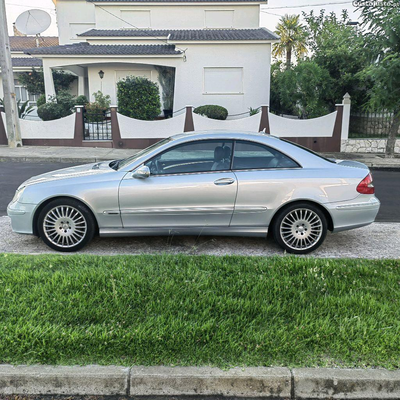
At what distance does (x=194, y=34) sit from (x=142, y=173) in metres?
20.1

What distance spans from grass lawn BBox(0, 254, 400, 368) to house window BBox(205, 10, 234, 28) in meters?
23.5

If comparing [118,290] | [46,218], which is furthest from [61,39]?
[118,290]

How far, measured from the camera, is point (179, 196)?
5.20 meters

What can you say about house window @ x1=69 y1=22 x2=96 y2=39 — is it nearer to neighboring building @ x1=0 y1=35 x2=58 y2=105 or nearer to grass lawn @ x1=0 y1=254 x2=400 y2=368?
neighboring building @ x1=0 y1=35 x2=58 y2=105

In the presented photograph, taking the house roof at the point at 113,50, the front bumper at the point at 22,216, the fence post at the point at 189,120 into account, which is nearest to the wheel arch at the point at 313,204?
the front bumper at the point at 22,216

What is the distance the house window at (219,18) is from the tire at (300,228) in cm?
2274

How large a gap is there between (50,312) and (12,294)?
56cm

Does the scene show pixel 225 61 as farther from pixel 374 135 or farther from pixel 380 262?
pixel 380 262

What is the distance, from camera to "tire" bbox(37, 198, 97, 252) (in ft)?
A: 17.1

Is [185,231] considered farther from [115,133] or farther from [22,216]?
[115,133]

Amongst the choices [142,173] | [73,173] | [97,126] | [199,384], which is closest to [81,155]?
[97,126]

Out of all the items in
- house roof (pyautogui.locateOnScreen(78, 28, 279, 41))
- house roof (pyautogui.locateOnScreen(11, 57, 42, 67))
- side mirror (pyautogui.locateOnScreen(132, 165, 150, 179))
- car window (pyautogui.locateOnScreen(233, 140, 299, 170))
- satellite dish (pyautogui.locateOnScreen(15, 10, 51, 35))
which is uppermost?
satellite dish (pyautogui.locateOnScreen(15, 10, 51, 35))

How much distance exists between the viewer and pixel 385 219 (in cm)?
721

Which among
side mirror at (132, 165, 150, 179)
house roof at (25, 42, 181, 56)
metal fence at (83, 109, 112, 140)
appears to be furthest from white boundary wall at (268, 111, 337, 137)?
side mirror at (132, 165, 150, 179)
